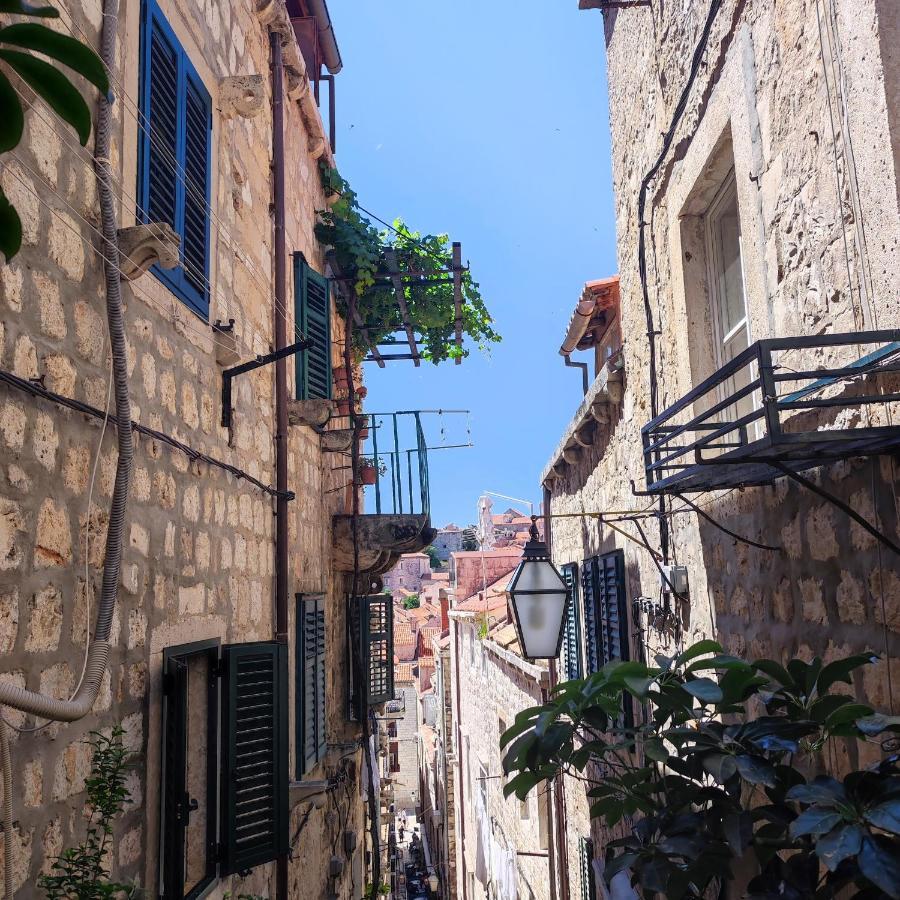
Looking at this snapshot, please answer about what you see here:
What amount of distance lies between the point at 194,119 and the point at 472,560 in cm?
2066

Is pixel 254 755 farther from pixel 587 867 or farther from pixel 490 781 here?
pixel 490 781

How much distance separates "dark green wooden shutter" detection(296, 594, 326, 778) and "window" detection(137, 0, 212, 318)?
10.8ft

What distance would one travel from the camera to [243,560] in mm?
5500

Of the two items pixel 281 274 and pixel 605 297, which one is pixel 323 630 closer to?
pixel 281 274

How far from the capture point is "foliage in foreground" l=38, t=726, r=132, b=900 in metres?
2.80

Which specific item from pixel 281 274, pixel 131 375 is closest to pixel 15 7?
pixel 131 375

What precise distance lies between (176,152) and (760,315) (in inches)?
121

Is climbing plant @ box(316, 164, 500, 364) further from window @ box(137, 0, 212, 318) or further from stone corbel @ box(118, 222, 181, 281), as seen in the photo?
stone corbel @ box(118, 222, 181, 281)

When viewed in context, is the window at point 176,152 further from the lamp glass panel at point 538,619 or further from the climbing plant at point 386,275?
the climbing plant at point 386,275

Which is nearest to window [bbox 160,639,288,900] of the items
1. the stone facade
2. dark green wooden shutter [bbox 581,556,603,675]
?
the stone facade

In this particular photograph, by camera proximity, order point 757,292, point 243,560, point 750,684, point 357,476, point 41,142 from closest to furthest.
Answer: point 750,684 < point 41,142 < point 757,292 < point 243,560 < point 357,476

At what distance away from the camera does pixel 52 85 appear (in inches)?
48.4

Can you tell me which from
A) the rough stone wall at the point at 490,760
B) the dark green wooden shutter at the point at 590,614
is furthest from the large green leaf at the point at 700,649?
the rough stone wall at the point at 490,760

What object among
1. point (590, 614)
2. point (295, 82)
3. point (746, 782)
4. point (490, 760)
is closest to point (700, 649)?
point (746, 782)
